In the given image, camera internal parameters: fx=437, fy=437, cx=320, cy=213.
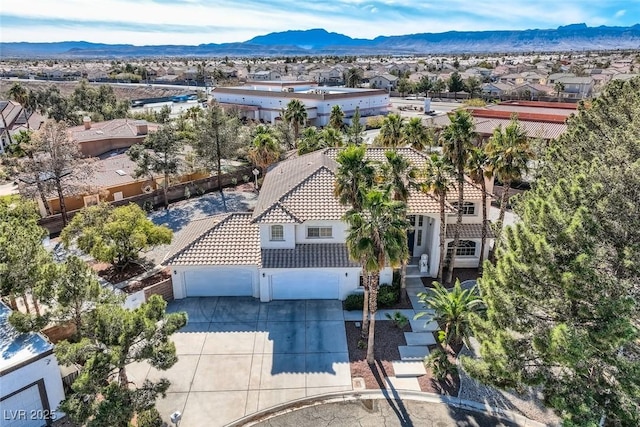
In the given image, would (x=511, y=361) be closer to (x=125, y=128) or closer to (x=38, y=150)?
(x=38, y=150)

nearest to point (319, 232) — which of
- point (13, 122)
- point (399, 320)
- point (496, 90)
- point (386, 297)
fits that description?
point (386, 297)

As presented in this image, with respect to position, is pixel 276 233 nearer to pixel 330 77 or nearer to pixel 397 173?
pixel 397 173

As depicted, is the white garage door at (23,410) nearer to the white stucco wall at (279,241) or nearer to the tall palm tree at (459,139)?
the white stucco wall at (279,241)

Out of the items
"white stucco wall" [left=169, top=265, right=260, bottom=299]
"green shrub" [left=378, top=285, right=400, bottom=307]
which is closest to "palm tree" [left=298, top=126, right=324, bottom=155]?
"white stucco wall" [left=169, top=265, right=260, bottom=299]

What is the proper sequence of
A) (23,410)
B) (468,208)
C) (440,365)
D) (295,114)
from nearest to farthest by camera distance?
Result: (23,410) < (440,365) < (468,208) < (295,114)

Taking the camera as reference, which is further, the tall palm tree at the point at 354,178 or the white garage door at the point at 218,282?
the white garage door at the point at 218,282

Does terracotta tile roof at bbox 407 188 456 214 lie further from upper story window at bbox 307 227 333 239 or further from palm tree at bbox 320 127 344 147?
palm tree at bbox 320 127 344 147

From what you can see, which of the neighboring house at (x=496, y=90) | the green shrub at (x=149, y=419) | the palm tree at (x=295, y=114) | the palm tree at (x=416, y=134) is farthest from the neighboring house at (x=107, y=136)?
the neighboring house at (x=496, y=90)
